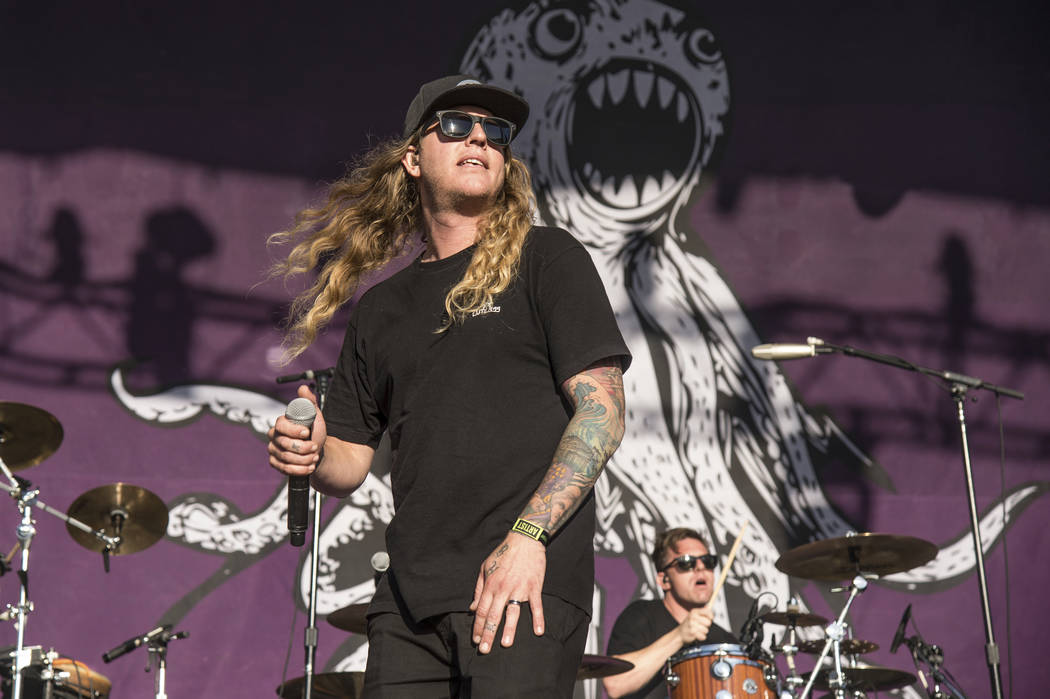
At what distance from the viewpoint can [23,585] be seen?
527 centimetres

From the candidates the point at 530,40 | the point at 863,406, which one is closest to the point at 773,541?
the point at 863,406

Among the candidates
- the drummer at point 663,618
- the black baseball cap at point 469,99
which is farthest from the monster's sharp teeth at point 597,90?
the black baseball cap at point 469,99

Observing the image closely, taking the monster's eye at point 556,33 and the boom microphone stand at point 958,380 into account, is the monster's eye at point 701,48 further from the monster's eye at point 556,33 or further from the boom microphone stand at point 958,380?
the boom microphone stand at point 958,380

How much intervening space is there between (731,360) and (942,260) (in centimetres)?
159

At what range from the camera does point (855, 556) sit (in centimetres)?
551

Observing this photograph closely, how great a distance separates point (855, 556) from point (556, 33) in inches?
153

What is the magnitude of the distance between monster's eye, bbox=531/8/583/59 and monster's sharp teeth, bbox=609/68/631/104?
333 mm

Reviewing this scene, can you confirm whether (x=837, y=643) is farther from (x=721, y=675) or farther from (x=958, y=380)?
(x=958, y=380)

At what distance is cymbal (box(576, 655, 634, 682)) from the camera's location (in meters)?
5.13

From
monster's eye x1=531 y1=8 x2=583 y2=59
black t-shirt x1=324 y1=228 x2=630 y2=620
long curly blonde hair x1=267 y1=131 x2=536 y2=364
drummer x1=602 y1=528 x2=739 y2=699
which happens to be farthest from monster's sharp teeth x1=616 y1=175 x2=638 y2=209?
black t-shirt x1=324 y1=228 x2=630 y2=620

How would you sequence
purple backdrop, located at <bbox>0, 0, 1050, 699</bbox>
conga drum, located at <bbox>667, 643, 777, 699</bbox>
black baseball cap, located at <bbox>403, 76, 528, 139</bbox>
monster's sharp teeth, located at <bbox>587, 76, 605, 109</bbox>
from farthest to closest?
monster's sharp teeth, located at <bbox>587, 76, 605, 109</bbox>
purple backdrop, located at <bbox>0, 0, 1050, 699</bbox>
conga drum, located at <bbox>667, 643, 777, 699</bbox>
black baseball cap, located at <bbox>403, 76, 528, 139</bbox>

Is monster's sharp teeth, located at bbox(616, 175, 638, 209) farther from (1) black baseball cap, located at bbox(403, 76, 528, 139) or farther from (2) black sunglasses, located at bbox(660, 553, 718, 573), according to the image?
(1) black baseball cap, located at bbox(403, 76, 528, 139)

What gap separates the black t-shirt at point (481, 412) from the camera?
6.93 ft

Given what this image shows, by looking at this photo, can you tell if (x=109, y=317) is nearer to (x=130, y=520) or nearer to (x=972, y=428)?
(x=130, y=520)
